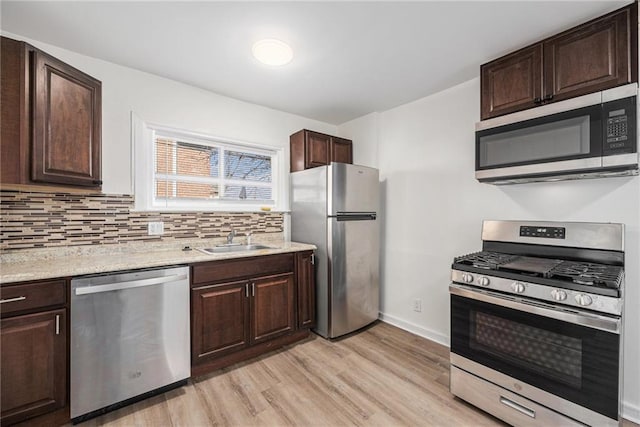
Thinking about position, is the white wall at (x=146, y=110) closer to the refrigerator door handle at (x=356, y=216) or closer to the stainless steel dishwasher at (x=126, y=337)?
the stainless steel dishwasher at (x=126, y=337)

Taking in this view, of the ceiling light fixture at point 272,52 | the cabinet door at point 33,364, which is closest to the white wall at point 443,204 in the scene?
the ceiling light fixture at point 272,52

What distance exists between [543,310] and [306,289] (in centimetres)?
184

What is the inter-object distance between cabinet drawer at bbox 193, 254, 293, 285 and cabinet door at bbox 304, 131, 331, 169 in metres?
1.18

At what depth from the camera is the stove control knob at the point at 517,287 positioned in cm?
155

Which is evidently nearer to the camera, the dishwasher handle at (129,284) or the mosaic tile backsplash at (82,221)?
the dishwasher handle at (129,284)

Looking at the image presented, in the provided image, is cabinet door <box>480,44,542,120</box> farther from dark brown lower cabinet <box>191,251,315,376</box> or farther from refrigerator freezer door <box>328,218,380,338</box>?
dark brown lower cabinet <box>191,251,315,376</box>

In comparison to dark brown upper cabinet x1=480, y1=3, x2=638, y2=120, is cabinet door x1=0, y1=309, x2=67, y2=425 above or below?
below

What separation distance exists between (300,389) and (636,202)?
2.48 m

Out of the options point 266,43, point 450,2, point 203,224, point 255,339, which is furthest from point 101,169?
point 450,2

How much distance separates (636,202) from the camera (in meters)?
1.68

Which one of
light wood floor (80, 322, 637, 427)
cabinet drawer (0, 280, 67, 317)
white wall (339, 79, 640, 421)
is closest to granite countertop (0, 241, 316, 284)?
cabinet drawer (0, 280, 67, 317)

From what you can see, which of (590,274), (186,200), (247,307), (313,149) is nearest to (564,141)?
(590,274)

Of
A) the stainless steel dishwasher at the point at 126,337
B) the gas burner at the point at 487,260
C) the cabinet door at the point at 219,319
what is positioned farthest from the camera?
the cabinet door at the point at 219,319

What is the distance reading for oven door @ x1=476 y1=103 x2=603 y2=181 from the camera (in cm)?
161
